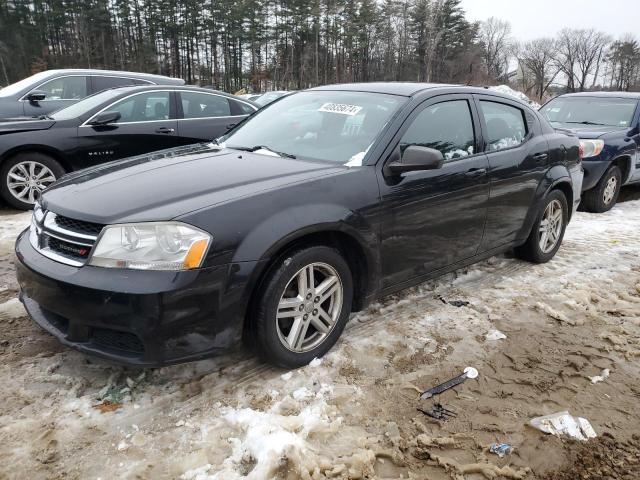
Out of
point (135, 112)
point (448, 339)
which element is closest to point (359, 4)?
point (135, 112)

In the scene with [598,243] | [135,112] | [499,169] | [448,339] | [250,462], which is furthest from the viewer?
[135,112]

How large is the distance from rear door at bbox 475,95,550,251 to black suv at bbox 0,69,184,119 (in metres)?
5.27

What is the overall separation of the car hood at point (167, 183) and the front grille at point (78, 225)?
3cm

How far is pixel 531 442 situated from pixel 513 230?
2.30 meters

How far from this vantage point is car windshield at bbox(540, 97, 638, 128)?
7910 millimetres

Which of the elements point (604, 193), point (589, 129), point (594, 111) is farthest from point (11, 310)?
point (594, 111)

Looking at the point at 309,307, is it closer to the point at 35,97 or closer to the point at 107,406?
the point at 107,406

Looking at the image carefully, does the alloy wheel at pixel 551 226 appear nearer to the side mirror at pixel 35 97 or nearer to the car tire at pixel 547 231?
the car tire at pixel 547 231

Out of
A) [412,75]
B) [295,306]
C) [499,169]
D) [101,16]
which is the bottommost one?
[295,306]

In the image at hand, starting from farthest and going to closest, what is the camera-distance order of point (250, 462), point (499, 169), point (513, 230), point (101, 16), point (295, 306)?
point (101, 16) < point (513, 230) < point (499, 169) < point (295, 306) < point (250, 462)

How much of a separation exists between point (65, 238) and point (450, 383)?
2254 millimetres

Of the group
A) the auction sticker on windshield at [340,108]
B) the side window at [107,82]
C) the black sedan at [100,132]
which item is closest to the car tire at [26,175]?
the black sedan at [100,132]

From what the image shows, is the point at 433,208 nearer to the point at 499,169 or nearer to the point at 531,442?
the point at 499,169

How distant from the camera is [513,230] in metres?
4.34
